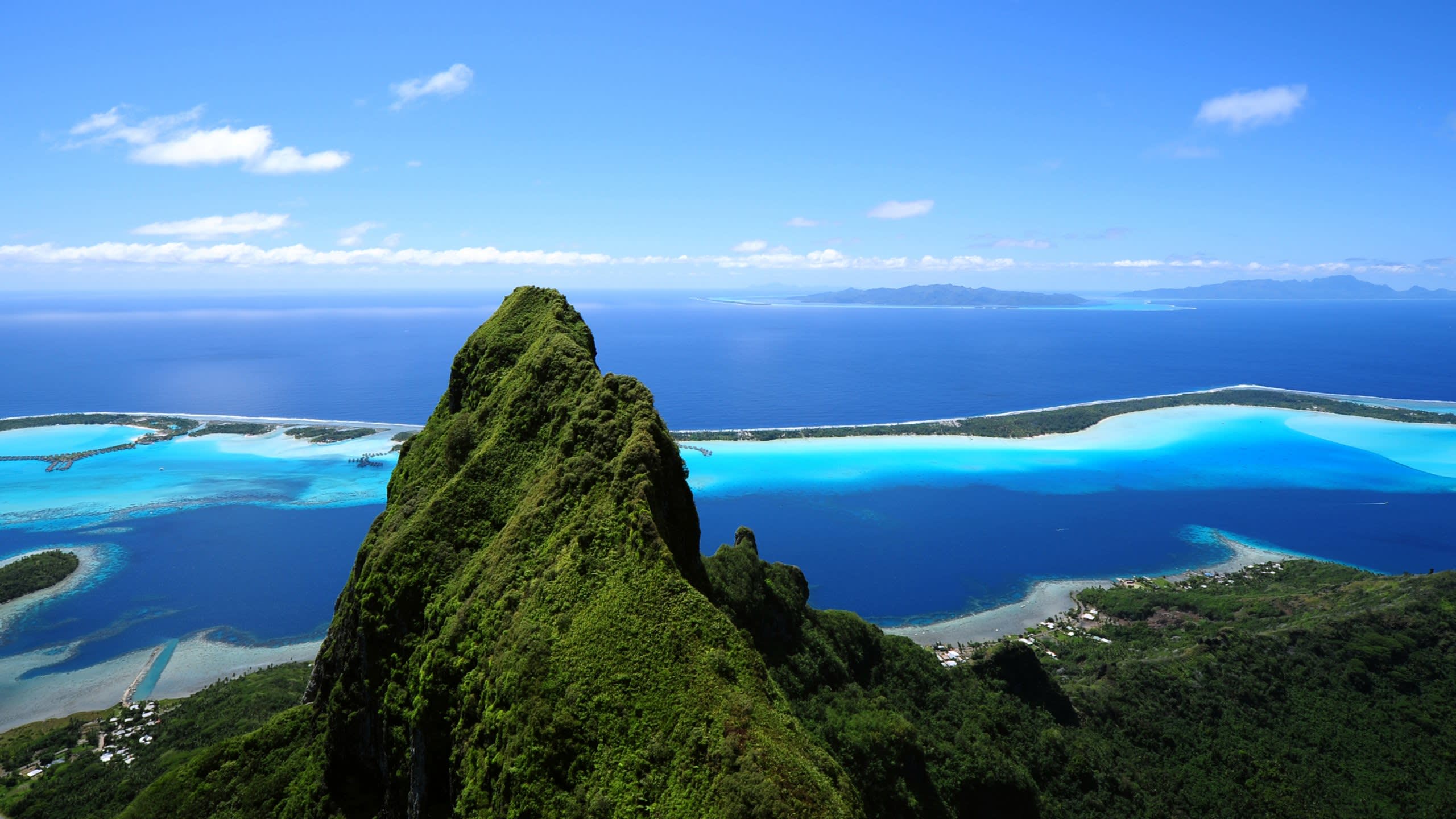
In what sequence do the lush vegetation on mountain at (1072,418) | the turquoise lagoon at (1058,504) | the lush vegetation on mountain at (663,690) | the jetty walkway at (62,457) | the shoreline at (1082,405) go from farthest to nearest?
the shoreline at (1082,405), the lush vegetation on mountain at (1072,418), the jetty walkway at (62,457), the turquoise lagoon at (1058,504), the lush vegetation on mountain at (663,690)

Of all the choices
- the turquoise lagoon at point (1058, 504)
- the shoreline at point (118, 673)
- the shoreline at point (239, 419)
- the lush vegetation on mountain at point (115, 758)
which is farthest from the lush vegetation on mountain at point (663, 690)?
the shoreline at point (239, 419)

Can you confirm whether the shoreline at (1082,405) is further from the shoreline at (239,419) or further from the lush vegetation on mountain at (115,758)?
the lush vegetation on mountain at (115,758)

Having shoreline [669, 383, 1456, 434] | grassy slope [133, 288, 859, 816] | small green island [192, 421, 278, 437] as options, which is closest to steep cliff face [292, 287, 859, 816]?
grassy slope [133, 288, 859, 816]

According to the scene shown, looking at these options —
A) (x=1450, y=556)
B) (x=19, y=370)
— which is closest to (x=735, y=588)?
(x=1450, y=556)

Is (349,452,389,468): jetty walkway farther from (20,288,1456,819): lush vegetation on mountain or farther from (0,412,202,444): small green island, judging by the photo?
(20,288,1456,819): lush vegetation on mountain

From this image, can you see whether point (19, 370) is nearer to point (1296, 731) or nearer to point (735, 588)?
point (735, 588)
